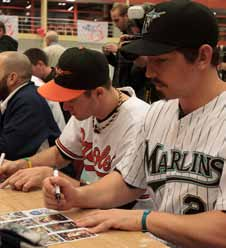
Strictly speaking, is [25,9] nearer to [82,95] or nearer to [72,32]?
[72,32]

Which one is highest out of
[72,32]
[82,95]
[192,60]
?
[192,60]

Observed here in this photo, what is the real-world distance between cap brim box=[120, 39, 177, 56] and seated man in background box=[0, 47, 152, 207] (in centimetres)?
56

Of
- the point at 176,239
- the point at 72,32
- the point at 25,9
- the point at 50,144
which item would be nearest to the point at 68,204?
the point at 176,239

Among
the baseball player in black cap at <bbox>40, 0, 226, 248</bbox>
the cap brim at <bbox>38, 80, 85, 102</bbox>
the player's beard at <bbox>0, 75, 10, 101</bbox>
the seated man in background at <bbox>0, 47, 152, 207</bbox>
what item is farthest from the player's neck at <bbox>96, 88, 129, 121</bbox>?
the player's beard at <bbox>0, 75, 10, 101</bbox>

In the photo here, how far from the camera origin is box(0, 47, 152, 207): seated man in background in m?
2.21

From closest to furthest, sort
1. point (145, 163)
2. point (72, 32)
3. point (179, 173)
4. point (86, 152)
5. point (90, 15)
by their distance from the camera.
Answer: point (179, 173)
point (145, 163)
point (86, 152)
point (72, 32)
point (90, 15)

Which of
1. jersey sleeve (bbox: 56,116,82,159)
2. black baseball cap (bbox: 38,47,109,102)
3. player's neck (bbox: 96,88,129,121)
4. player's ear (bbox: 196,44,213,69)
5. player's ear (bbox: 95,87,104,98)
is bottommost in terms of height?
jersey sleeve (bbox: 56,116,82,159)

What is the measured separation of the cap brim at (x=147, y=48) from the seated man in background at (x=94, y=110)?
0.56 m

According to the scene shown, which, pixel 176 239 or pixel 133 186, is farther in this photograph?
pixel 133 186

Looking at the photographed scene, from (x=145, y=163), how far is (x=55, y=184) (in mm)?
327

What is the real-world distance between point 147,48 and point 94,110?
2.33ft

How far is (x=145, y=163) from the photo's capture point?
1.84 m

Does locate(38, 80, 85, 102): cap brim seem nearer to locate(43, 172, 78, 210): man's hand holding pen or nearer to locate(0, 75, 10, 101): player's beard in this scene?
locate(43, 172, 78, 210): man's hand holding pen

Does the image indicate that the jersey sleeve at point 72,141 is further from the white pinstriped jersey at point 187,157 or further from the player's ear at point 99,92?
the white pinstriped jersey at point 187,157
